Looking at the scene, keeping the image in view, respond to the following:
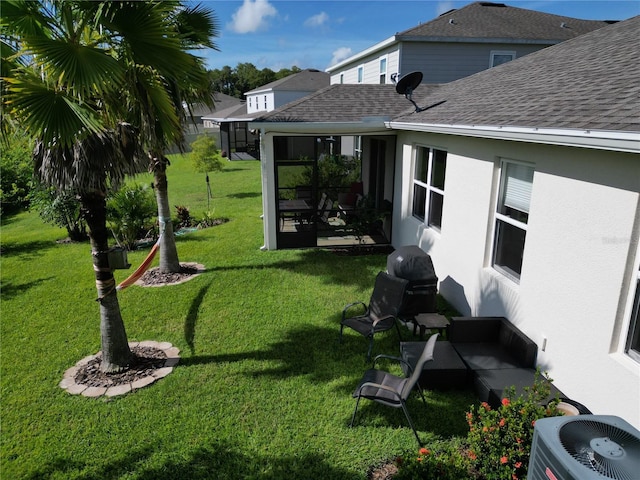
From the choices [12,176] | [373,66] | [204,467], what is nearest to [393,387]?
[204,467]

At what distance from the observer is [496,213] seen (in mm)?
6535

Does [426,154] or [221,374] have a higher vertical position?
[426,154]

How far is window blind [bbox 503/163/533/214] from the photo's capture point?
5.86m

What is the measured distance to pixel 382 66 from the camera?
60.2 feet

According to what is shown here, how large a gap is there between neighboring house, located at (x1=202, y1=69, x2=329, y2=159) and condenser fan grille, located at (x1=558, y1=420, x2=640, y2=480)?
3446cm

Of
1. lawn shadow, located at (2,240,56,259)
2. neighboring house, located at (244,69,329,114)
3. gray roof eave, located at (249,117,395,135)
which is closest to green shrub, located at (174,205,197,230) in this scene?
lawn shadow, located at (2,240,56,259)

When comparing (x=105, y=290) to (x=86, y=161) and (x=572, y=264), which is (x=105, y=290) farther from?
(x=572, y=264)

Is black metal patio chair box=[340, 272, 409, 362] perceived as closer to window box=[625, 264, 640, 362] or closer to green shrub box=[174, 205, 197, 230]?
window box=[625, 264, 640, 362]

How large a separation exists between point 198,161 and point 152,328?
565 inches

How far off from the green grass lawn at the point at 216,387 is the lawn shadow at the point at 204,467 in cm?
1

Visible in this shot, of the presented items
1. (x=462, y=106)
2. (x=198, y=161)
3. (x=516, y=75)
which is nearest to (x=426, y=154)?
(x=462, y=106)

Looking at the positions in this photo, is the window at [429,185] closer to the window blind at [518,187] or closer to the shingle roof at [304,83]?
the window blind at [518,187]

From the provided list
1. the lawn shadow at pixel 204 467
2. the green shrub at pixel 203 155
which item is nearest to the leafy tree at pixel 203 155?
the green shrub at pixel 203 155

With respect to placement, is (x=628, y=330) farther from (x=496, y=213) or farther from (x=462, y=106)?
(x=462, y=106)
